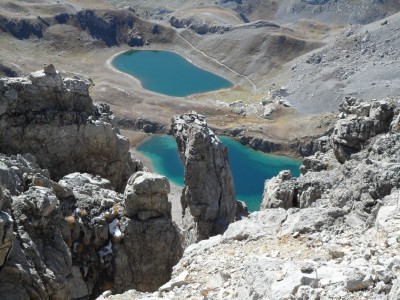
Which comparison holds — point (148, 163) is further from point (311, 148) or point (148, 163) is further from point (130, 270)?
point (130, 270)

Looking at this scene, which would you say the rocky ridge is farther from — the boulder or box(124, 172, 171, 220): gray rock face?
the boulder

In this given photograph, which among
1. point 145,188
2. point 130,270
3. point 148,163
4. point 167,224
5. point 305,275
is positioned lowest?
point 148,163

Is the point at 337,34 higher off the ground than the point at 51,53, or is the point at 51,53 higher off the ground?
the point at 337,34

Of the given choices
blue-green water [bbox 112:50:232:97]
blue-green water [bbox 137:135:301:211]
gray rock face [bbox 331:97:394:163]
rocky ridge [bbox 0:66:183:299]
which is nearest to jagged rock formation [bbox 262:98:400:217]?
gray rock face [bbox 331:97:394:163]

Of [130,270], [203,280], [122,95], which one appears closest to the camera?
[203,280]

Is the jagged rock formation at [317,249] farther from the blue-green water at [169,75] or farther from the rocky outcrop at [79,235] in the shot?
the blue-green water at [169,75]

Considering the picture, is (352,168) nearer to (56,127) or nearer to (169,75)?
(56,127)

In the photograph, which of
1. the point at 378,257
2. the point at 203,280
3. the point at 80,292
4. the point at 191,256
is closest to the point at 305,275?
the point at 378,257
